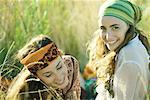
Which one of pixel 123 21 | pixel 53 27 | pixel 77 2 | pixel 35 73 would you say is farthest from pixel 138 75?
pixel 77 2

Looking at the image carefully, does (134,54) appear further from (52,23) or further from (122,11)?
(52,23)

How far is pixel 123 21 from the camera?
4.07 meters

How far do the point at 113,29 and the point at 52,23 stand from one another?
10.3 ft

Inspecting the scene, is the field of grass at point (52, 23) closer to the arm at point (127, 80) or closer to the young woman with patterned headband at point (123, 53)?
the young woman with patterned headband at point (123, 53)

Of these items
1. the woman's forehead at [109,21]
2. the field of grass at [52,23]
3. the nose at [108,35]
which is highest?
the field of grass at [52,23]

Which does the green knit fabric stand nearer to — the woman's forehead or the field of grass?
the woman's forehead

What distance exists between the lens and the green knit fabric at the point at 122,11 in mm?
4074

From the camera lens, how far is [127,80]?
3955 millimetres

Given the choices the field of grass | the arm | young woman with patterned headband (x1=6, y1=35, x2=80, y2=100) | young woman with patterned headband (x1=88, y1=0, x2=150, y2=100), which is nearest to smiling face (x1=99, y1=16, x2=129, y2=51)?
young woman with patterned headband (x1=88, y1=0, x2=150, y2=100)

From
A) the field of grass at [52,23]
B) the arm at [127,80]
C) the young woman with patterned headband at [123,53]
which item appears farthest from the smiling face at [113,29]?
the field of grass at [52,23]

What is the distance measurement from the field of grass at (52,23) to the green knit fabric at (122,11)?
0.94 m

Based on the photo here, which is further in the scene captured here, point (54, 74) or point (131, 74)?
point (54, 74)


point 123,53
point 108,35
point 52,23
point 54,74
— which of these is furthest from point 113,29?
point 52,23

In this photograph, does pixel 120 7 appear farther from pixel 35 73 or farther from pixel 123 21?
pixel 35 73
